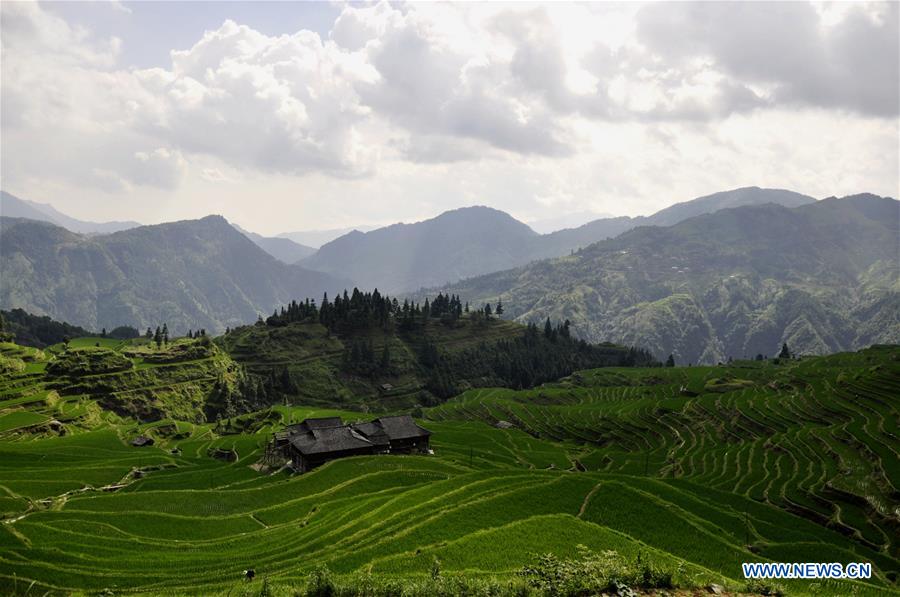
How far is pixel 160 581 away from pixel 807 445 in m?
102

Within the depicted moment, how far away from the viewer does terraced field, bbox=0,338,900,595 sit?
41.7 m

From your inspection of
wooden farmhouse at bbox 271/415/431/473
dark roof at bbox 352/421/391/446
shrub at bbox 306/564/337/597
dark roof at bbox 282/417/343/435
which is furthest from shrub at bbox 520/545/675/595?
dark roof at bbox 282/417/343/435

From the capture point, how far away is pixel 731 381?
176m

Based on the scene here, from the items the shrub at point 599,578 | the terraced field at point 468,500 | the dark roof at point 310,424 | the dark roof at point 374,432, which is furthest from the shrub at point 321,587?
the dark roof at point 310,424

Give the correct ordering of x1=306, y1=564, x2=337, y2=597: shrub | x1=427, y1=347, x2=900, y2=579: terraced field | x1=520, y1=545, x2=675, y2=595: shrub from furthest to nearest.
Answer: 1. x1=427, y1=347, x2=900, y2=579: terraced field
2. x1=306, y1=564, x2=337, y2=597: shrub
3. x1=520, y1=545, x2=675, y2=595: shrub

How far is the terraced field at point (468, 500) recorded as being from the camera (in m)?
41.7

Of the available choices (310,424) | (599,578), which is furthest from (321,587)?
(310,424)

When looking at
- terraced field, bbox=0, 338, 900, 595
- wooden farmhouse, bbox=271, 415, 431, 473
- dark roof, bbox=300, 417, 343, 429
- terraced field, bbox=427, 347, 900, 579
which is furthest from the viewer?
dark roof, bbox=300, 417, 343, 429

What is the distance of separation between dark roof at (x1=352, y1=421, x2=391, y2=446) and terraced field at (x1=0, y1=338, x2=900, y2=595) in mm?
10546

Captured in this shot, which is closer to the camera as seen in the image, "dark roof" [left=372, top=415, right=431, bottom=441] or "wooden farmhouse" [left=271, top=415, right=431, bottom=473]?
"wooden farmhouse" [left=271, top=415, right=431, bottom=473]

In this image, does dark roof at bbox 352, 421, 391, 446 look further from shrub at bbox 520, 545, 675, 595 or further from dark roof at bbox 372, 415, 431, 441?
shrub at bbox 520, 545, 675, 595

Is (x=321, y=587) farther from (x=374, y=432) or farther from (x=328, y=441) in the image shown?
(x=374, y=432)

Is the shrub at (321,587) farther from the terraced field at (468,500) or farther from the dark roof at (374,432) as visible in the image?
the dark roof at (374,432)

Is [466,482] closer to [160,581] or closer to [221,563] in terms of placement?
[221,563]
